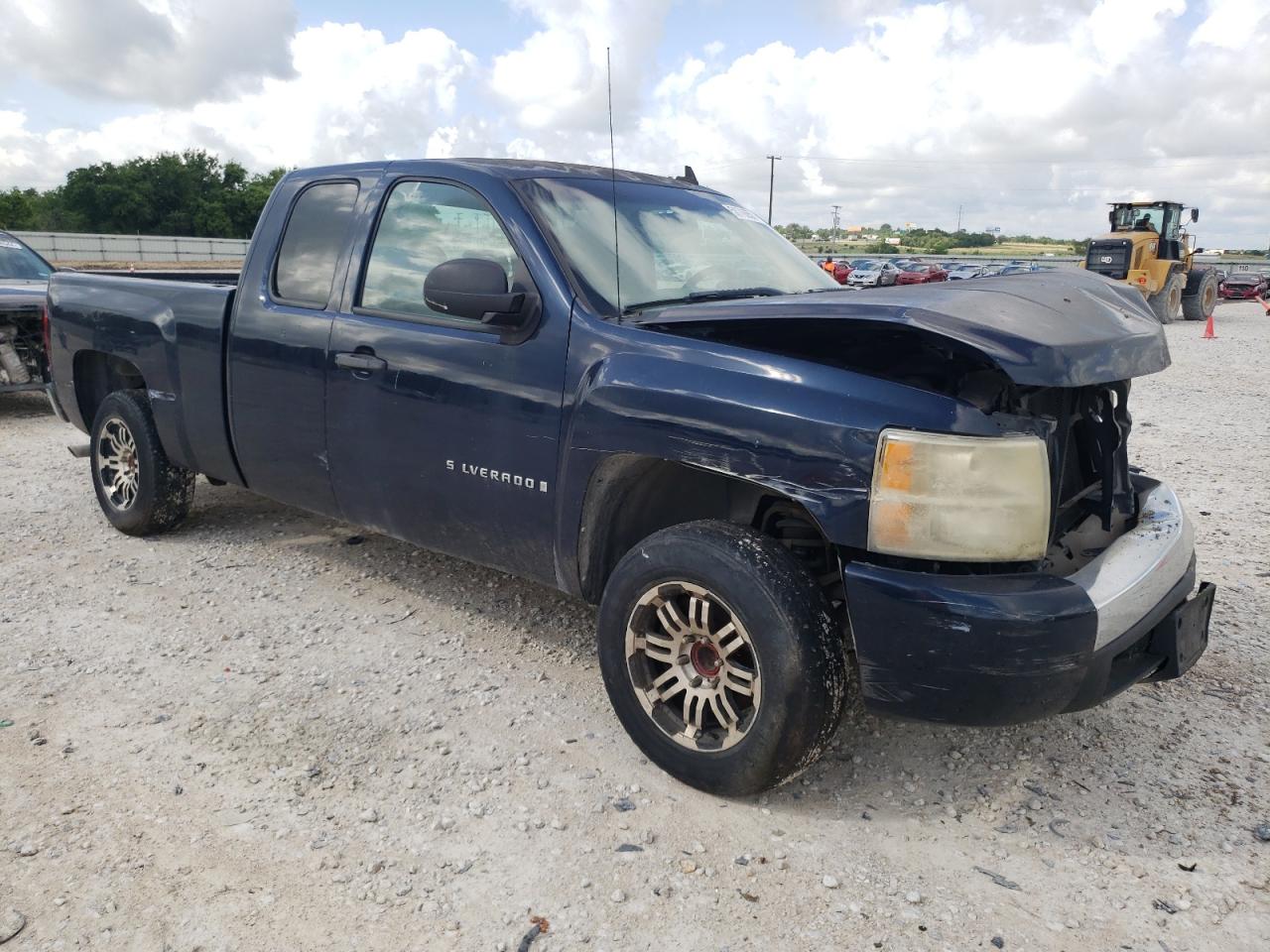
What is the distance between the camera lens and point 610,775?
311 centimetres

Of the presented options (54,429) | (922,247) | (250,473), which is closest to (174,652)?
(250,473)

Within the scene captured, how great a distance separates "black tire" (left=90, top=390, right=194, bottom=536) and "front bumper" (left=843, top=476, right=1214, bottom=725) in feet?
12.8

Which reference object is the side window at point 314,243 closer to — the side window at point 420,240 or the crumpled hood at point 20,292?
the side window at point 420,240

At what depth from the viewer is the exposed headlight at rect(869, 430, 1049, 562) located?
2502mm

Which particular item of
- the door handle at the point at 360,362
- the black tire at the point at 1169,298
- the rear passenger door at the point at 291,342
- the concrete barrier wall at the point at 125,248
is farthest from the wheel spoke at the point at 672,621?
the concrete barrier wall at the point at 125,248

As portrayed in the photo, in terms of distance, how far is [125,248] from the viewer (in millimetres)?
42156

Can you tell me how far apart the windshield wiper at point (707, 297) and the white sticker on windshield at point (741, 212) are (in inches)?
26.6

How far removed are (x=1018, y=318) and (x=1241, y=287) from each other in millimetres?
39050

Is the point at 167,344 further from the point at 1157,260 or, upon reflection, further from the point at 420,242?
the point at 1157,260

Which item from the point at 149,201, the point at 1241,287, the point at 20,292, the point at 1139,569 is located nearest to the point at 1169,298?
the point at 1241,287

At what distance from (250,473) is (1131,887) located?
3.76 m

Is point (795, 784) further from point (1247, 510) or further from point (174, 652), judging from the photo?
point (1247, 510)

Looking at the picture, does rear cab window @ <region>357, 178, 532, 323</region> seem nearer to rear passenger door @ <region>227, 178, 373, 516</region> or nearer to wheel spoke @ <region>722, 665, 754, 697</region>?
rear passenger door @ <region>227, 178, 373, 516</region>

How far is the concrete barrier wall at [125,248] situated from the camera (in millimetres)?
38094
